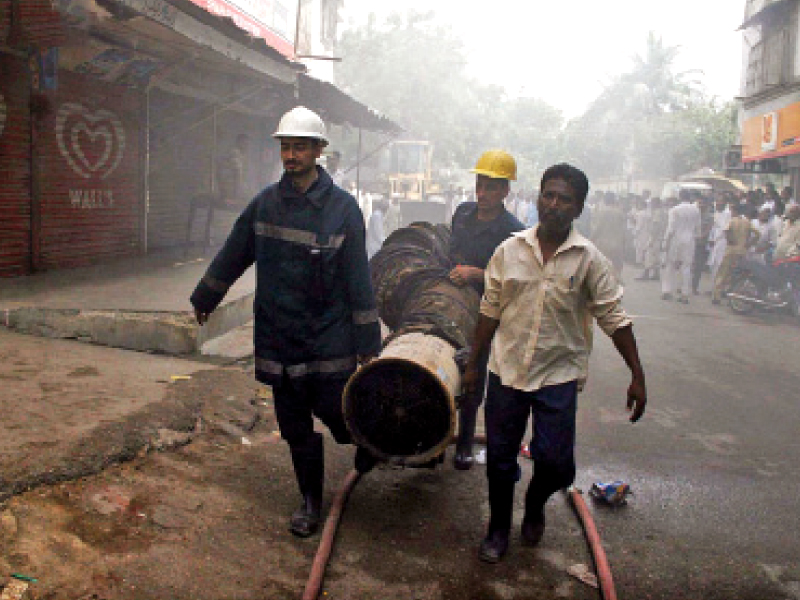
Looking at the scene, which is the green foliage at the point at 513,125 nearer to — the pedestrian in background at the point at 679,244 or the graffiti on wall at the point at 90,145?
the pedestrian in background at the point at 679,244

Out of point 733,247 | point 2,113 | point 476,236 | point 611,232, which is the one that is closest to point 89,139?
point 2,113

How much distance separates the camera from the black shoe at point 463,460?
15.3 feet

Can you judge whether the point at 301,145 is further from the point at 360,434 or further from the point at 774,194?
the point at 774,194

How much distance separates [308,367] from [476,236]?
1.71 m

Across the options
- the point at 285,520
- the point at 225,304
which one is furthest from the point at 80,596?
the point at 225,304

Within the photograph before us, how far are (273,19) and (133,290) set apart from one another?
9760mm

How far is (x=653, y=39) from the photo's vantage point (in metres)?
53.0

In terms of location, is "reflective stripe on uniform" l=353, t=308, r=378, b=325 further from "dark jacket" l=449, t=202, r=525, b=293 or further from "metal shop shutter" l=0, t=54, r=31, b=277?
"metal shop shutter" l=0, t=54, r=31, b=277

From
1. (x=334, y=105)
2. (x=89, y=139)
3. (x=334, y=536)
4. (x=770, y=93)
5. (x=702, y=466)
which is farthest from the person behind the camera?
(x=770, y=93)

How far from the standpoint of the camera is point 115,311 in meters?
6.54

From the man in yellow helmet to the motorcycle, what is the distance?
9067mm

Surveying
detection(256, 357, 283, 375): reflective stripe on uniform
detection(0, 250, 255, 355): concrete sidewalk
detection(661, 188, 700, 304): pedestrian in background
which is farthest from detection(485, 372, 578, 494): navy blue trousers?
detection(661, 188, 700, 304): pedestrian in background

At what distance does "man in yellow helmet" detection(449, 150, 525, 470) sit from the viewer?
182 inches

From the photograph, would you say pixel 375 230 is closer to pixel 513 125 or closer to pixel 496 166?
pixel 496 166
